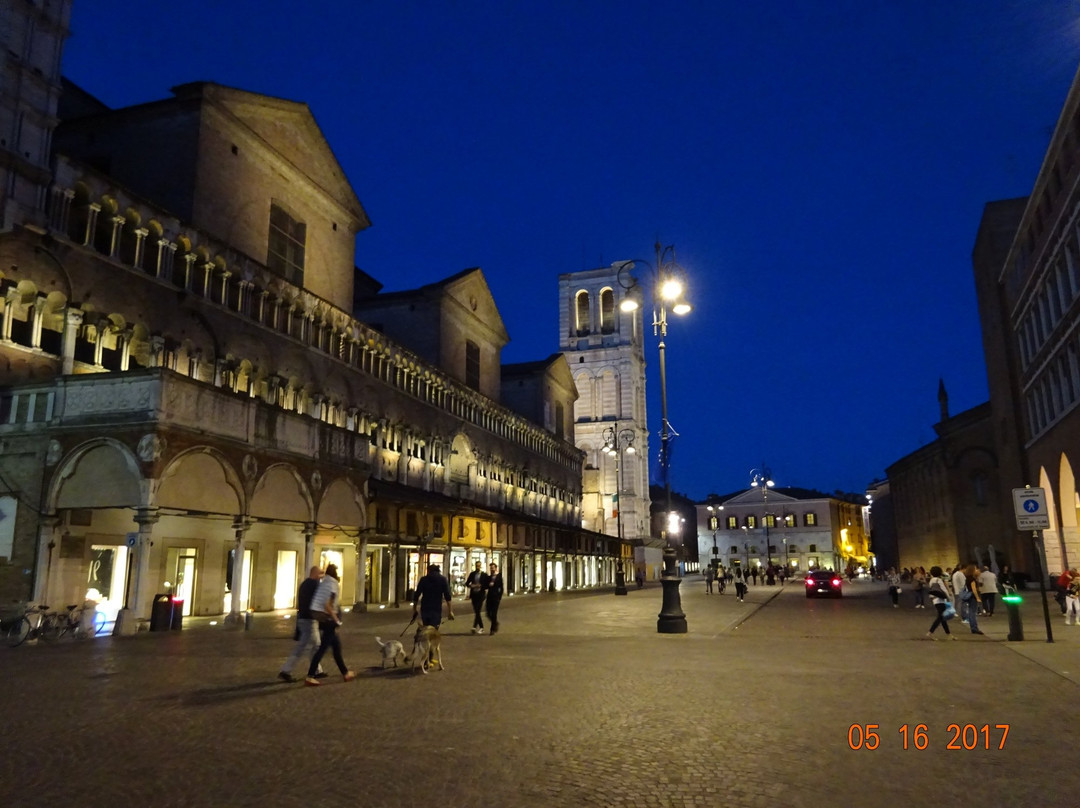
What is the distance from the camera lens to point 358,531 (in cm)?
3022

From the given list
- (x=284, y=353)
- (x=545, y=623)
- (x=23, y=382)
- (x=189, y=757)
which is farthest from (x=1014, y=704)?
(x=284, y=353)

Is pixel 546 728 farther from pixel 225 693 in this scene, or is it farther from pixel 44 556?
pixel 44 556

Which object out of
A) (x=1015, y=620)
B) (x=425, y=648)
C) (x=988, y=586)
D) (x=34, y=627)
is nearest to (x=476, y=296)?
A: (x=988, y=586)

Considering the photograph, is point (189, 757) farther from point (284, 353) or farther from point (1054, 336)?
point (1054, 336)

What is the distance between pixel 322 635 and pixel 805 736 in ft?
23.4

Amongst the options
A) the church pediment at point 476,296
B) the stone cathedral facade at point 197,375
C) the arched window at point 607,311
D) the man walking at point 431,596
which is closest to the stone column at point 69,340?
the stone cathedral facade at point 197,375

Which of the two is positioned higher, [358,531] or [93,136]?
[93,136]

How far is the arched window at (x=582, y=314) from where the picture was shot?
305 ft

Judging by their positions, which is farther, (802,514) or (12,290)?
(802,514)

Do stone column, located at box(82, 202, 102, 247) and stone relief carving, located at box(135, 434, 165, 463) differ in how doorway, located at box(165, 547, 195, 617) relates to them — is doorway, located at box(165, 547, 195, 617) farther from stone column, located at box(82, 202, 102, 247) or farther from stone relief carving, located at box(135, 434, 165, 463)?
stone column, located at box(82, 202, 102, 247)

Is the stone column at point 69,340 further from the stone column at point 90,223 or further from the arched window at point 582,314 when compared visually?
the arched window at point 582,314

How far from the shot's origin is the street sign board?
57.5 ft

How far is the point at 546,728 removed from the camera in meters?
8.56
